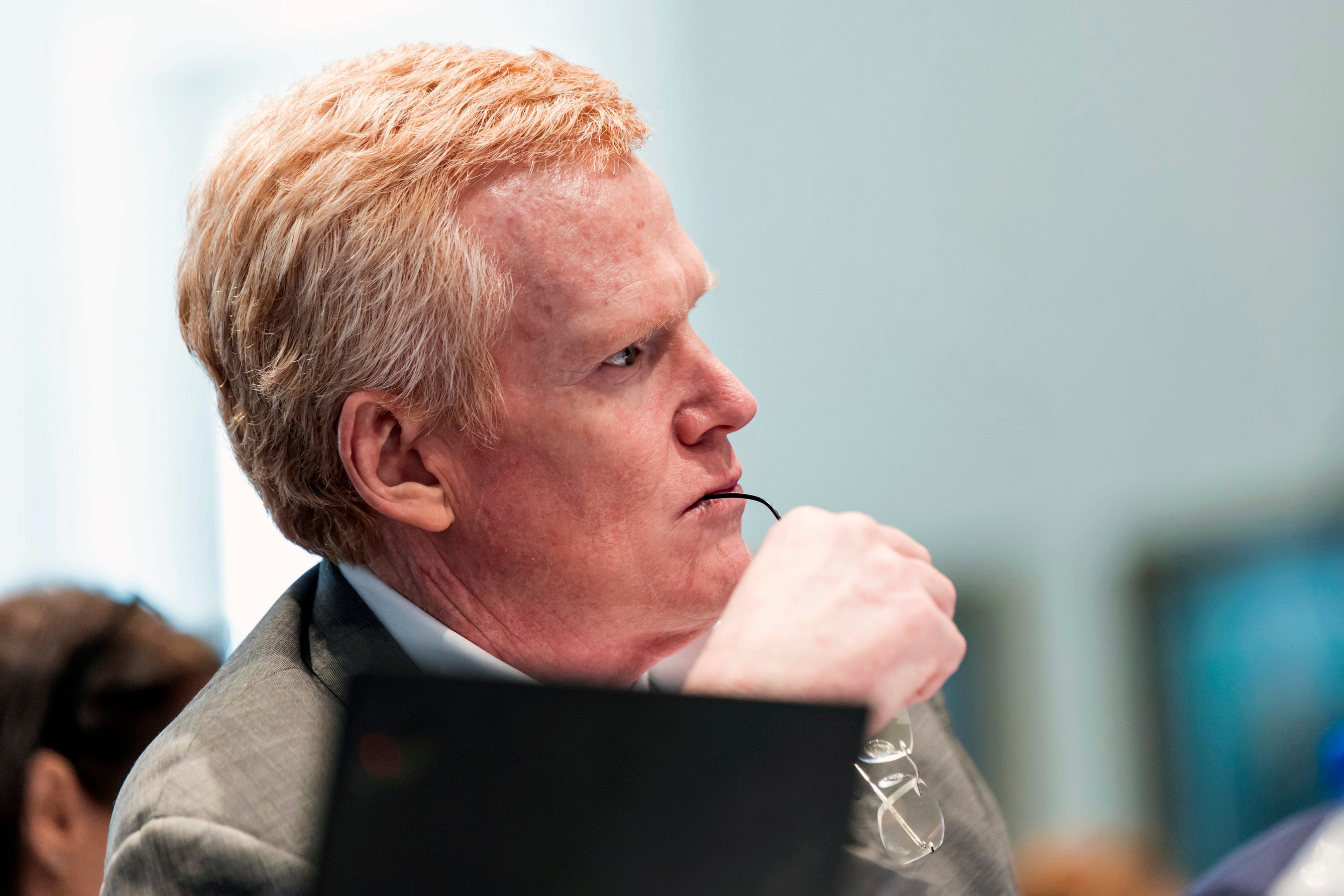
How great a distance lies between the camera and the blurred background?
3877mm

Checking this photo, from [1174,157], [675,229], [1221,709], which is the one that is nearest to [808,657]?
[675,229]

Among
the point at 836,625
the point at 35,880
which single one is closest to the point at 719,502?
the point at 836,625

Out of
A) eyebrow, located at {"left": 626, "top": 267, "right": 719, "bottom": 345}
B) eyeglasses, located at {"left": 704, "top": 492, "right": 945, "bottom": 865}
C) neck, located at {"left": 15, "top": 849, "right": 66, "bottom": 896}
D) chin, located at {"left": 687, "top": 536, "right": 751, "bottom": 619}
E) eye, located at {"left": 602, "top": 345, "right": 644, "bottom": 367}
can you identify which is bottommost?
neck, located at {"left": 15, "top": 849, "right": 66, "bottom": 896}

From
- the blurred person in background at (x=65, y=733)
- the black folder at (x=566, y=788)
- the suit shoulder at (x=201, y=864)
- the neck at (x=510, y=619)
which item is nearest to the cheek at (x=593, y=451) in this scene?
the neck at (x=510, y=619)

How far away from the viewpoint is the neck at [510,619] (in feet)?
3.67

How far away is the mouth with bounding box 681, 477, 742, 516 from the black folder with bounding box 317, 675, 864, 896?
0.55 m

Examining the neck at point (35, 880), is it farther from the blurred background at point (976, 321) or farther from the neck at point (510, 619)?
the blurred background at point (976, 321)

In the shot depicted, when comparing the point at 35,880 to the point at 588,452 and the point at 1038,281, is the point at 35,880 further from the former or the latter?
the point at 1038,281

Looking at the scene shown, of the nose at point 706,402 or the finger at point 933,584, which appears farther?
the nose at point 706,402

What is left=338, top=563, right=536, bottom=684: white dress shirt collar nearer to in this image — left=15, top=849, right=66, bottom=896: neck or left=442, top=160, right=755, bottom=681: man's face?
left=442, top=160, right=755, bottom=681: man's face

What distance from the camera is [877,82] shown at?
4.46m

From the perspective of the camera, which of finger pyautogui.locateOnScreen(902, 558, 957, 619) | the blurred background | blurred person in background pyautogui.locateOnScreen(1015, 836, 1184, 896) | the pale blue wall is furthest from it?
the pale blue wall

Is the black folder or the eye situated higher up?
the eye

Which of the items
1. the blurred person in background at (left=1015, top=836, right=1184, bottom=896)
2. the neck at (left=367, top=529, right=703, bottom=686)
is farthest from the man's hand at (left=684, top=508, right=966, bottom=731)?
the blurred person in background at (left=1015, top=836, right=1184, bottom=896)
